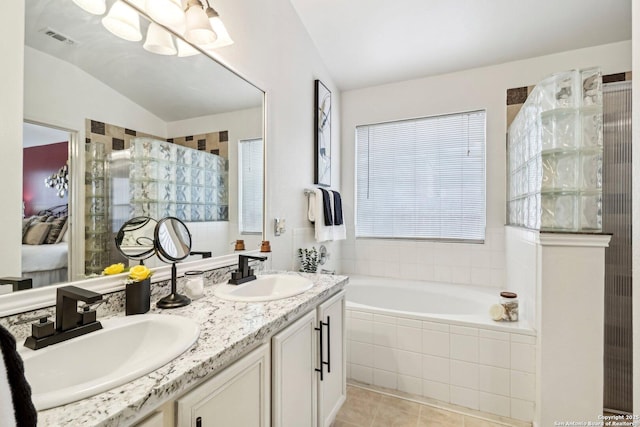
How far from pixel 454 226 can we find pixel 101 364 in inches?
110

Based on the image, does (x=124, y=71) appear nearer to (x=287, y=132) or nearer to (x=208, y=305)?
(x=208, y=305)

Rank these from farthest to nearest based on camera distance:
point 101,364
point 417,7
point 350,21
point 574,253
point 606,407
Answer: point 350,21 < point 417,7 < point 606,407 < point 574,253 < point 101,364

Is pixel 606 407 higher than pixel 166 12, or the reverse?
pixel 166 12

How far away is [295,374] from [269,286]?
1.85 ft

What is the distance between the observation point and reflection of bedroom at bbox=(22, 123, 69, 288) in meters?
0.91

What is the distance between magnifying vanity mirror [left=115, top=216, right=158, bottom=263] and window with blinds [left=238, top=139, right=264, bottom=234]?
611 millimetres

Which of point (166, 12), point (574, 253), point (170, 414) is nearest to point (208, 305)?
point (170, 414)

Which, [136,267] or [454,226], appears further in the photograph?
[454,226]

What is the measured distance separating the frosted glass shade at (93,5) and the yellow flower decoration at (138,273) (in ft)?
3.01

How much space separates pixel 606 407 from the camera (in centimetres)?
200

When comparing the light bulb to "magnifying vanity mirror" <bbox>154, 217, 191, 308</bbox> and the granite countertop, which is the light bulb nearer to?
"magnifying vanity mirror" <bbox>154, 217, 191, 308</bbox>

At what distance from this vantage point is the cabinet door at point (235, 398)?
750mm

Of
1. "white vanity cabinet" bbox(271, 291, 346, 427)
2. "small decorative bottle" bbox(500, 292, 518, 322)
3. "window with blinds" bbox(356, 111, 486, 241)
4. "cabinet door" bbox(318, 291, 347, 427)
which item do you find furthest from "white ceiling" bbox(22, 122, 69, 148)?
"window with blinds" bbox(356, 111, 486, 241)

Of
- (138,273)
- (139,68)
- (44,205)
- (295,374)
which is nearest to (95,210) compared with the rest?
(44,205)
